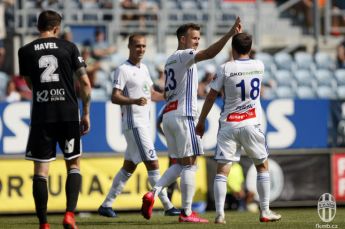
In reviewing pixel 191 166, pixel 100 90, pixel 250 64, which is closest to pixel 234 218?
pixel 191 166

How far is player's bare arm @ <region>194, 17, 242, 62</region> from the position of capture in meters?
10.8

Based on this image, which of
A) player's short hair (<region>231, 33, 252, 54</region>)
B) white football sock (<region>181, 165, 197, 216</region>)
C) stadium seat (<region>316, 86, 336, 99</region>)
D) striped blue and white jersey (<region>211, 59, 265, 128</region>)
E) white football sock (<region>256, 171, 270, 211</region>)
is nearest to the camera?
player's short hair (<region>231, 33, 252, 54</region>)

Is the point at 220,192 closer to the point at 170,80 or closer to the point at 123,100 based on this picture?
the point at 170,80

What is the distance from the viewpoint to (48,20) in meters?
10.3

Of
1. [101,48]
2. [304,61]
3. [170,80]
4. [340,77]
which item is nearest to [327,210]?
[170,80]

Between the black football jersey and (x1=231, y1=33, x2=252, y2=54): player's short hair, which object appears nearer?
the black football jersey

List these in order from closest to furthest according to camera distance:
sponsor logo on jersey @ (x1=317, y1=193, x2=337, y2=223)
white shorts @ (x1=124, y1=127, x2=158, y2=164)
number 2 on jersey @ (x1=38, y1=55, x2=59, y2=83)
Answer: number 2 on jersey @ (x1=38, y1=55, x2=59, y2=83)
sponsor logo on jersey @ (x1=317, y1=193, x2=337, y2=223)
white shorts @ (x1=124, y1=127, x2=158, y2=164)

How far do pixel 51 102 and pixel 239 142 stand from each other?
7.76 ft

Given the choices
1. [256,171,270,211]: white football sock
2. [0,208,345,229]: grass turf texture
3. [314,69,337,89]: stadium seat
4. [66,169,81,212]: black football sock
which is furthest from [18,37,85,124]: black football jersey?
[314,69,337,89]: stadium seat

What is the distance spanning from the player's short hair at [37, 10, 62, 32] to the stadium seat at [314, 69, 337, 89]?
41.9ft

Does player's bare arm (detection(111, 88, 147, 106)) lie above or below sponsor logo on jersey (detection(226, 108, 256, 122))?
above

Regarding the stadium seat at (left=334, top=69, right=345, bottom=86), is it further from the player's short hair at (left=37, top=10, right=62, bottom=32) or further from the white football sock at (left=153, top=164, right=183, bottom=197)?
the player's short hair at (left=37, top=10, right=62, bottom=32)

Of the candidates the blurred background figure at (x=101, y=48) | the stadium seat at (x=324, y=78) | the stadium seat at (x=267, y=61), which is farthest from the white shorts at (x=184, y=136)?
the stadium seat at (x=324, y=78)

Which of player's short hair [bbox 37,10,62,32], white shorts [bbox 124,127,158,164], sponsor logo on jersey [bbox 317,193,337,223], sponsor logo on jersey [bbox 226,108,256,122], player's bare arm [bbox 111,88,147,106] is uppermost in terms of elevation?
player's short hair [bbox 37,10,62,32]
